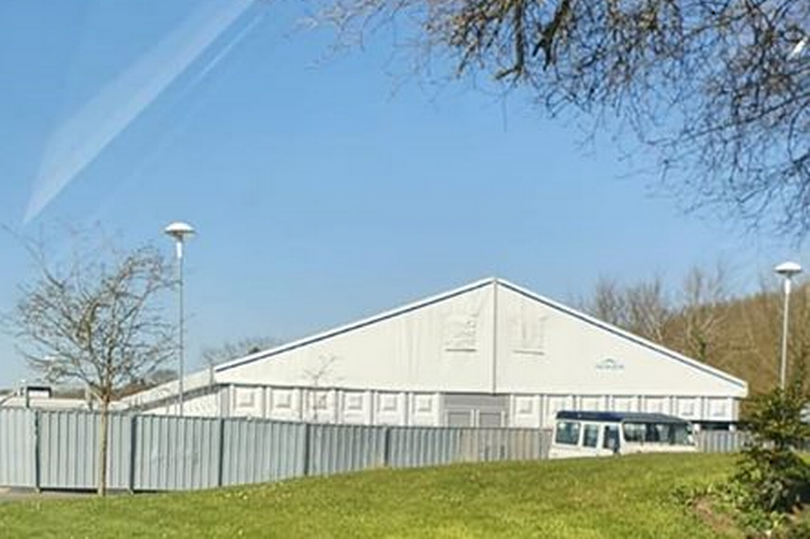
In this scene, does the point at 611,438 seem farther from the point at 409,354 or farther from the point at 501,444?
the point at 409,354

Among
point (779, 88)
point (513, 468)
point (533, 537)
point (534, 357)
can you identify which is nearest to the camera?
point (779, 88)

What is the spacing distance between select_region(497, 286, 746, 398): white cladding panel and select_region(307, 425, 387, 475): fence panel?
29.9 feet

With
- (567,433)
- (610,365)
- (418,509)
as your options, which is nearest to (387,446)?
(567,433)

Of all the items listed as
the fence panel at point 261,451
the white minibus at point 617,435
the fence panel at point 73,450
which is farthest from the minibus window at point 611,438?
the fence panel at point 73,450

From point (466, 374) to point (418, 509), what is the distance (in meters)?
26.4

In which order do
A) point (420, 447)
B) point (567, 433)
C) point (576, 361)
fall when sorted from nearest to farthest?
point (567, 433) → point (420, 447) → point (576, 361)

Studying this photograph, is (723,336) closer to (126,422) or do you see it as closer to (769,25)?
(126,422)

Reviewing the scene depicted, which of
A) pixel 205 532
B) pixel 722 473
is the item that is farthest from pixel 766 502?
pixel 205 532

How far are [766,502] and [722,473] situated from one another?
6.80 ft

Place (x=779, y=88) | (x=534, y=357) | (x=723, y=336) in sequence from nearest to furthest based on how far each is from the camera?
(x=779, y=88)
(x=534, y=357)
(x=723, y=336)

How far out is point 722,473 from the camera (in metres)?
12.4

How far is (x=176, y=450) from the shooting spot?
26516 mm

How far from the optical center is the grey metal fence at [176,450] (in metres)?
26.0

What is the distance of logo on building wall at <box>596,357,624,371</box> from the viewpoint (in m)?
38.4
